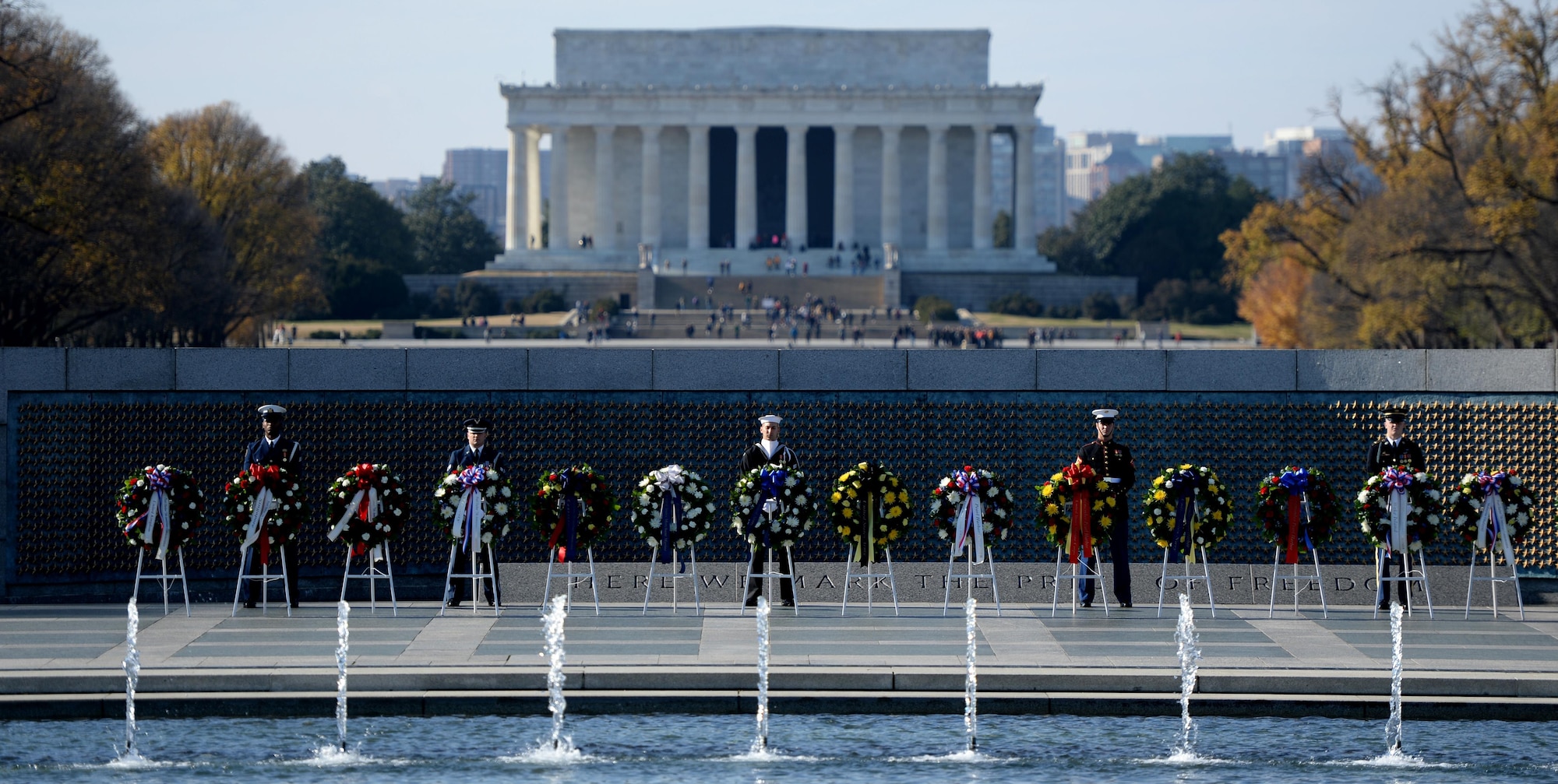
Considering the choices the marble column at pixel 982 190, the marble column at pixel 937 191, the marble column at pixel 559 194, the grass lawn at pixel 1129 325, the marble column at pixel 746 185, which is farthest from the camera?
the marble column at pixel 559 194

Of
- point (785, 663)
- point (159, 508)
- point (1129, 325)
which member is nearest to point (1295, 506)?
point (785, 663)

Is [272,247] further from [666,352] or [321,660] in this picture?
[321,660]

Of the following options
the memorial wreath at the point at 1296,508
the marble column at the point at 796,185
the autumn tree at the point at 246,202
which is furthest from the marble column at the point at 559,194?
the memorial wreath at the point at 1296,508

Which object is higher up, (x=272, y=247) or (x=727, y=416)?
(x=272, y=247)

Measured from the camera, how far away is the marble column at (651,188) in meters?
117

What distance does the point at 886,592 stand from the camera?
2073cm

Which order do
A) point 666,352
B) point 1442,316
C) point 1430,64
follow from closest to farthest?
point 666,352 → point 1430,64 → point 1442,316

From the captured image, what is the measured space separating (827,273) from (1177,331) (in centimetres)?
2343

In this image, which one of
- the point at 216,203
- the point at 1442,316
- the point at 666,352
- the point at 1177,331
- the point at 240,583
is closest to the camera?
the point at 240,583

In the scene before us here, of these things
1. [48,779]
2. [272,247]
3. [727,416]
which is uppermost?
[272,247]

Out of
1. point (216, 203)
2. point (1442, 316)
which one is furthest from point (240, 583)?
point (216, 203)

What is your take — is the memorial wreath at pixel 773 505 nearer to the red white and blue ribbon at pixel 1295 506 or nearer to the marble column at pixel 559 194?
the red white and blue ribbon at pixel 1295 506

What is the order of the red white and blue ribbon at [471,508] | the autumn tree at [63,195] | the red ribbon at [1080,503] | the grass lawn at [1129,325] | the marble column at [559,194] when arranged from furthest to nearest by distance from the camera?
the marble column at [559,194], the grass lawn at [1129,325], the autumn tree at [63,195], the red ribbon at [1080,503], the red white and blue ribbon at [471,508]

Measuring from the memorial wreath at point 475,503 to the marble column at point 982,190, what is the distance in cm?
9949
